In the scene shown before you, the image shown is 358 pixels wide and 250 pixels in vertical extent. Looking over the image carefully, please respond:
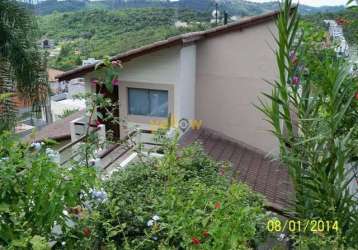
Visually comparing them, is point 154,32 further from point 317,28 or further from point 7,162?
point 7,162

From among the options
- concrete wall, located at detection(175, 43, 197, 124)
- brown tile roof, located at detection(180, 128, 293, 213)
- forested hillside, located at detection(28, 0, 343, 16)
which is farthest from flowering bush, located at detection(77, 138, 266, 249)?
forested hillside, located at detection(28, 0, 343, 16)

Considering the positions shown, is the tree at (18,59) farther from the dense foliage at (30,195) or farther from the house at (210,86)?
the dense foliage at (30,195)

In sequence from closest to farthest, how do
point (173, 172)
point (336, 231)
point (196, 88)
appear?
point (336, 231) < point (173, 172) < point (196, 88)

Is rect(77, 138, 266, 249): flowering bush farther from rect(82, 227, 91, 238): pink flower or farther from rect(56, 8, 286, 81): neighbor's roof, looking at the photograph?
rect(56, 8, 286, 81): neighbor's roof

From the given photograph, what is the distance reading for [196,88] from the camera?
9789 mm

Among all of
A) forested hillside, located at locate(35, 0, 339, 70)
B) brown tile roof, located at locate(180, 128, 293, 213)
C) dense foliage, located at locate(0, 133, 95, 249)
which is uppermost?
forested hillside, located at locate(35, 0, 339, 70)

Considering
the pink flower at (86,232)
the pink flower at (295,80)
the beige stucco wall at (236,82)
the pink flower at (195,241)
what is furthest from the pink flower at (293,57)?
the beige stucco wall at (236,82)

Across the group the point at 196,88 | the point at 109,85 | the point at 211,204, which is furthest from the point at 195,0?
the point at 211,204

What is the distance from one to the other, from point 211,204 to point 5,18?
6.99 m

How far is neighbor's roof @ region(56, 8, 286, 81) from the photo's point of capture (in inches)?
329

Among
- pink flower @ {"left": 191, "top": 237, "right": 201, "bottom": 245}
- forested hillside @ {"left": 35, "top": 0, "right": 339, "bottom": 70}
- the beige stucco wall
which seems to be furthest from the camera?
forested hillside @ {"left": 35, "top": 0, "right": 339, "bottom": 70}

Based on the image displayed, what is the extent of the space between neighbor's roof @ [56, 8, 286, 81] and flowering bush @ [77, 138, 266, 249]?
15.5ft

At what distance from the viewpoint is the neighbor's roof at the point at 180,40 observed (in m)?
8.36
